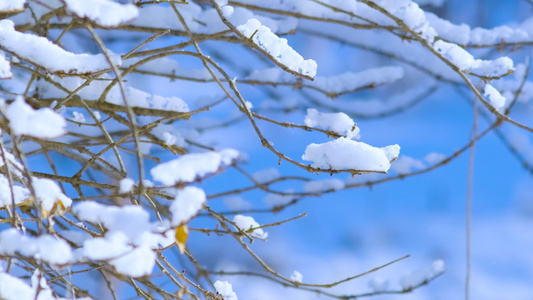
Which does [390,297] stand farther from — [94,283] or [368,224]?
[94,283]

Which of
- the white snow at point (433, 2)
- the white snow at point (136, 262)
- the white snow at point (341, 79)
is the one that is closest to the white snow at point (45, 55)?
the white snow at point (136, 262)

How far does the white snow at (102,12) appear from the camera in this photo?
435mm

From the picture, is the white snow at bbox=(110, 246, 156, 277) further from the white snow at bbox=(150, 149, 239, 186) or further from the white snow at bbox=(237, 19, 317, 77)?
the white snow at bbox=(237, 19, 317, 77)

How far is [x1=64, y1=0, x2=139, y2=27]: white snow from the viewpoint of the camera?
1.43 ft

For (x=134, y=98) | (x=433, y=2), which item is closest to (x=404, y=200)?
(x=433, y=2)

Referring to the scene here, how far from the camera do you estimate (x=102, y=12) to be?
439mm

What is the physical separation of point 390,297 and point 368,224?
0.27m

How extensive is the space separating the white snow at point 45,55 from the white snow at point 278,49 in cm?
20

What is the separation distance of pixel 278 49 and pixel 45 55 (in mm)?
274

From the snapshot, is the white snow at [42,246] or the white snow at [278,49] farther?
the white snow at [278,49]

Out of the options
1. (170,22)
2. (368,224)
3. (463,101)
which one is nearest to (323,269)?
(368,224)

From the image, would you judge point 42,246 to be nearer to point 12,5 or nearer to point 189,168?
point 189,168

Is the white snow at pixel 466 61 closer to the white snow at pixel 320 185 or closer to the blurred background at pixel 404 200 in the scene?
the white snow at pixel 320 185

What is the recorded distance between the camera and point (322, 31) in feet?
5.05
